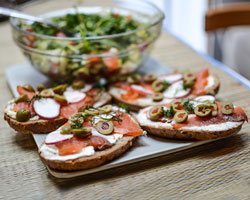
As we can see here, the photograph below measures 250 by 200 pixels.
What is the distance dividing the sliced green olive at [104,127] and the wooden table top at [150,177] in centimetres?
24

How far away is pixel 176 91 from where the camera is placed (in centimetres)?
246

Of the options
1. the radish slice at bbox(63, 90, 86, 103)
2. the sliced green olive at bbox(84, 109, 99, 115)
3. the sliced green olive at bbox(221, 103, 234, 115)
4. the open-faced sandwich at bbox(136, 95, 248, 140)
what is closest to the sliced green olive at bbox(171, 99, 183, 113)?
the open-faced sandwich at bbox(136, 95, 248, 140)

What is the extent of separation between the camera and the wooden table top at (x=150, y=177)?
1718 mm

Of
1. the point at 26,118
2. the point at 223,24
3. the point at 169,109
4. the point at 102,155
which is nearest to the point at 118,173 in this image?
the point at 102,155

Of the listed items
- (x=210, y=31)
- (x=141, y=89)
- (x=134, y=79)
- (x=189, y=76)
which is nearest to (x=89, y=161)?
(x=141, y=89)

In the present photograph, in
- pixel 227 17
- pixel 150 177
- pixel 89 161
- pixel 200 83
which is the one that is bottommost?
pixel 150 177

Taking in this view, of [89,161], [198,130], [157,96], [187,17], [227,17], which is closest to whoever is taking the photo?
[89,161]

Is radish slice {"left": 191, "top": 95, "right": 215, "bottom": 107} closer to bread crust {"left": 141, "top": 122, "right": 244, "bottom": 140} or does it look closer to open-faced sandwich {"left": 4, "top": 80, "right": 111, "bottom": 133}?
bread crust {"left": 141, "top": 122, "right": 244, "bottom": 140}

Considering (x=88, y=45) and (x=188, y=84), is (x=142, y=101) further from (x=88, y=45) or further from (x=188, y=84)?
(x=88, y=45)

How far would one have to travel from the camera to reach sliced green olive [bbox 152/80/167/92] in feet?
8.17

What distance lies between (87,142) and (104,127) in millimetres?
169

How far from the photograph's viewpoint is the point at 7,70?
3.07 meters

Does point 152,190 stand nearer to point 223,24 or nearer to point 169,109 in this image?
point 169,109

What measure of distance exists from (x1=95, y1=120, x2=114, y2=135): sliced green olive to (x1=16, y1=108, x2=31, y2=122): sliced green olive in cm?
51
